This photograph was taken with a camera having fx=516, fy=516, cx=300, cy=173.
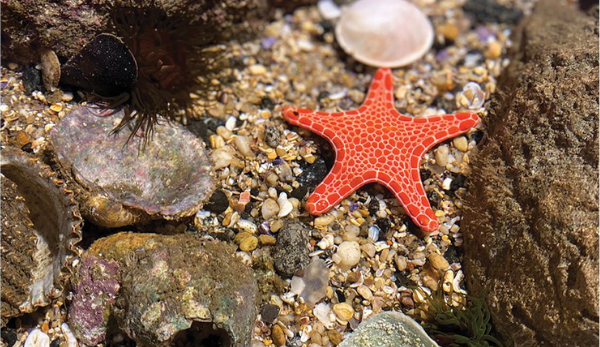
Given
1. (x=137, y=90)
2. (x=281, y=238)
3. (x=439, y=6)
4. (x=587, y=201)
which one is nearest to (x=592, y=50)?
(x=587, y=201)

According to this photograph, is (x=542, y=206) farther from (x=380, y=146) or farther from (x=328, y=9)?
(x=328, y=9)

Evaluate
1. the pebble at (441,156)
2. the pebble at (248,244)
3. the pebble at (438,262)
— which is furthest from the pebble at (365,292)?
the pebble at (441,156)

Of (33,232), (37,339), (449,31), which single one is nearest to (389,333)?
(37,339)

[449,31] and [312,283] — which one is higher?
[449,31]

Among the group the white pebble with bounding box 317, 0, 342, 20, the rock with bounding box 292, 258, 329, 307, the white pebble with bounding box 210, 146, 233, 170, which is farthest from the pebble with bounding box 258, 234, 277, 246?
the white pebble with bounding box 317, 0, 342, 20

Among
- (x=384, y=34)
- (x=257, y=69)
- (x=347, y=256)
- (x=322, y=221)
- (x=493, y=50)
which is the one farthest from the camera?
(x=493, y=50)

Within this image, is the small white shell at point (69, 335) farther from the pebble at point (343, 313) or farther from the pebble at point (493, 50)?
the pebble at point (493, 50)
